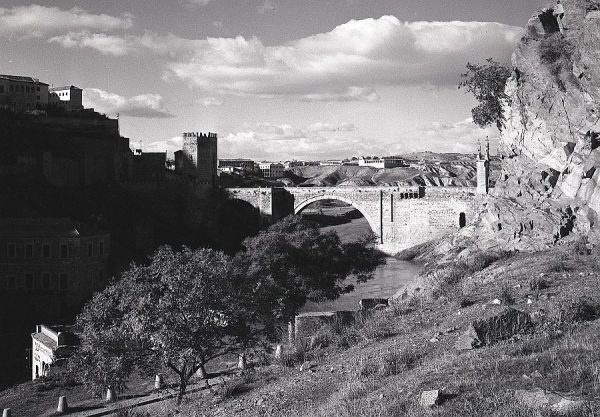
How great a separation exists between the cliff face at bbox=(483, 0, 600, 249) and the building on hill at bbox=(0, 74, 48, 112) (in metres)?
67.8

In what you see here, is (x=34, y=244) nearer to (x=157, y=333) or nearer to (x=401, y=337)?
(x=157, y=333)

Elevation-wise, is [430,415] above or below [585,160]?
below

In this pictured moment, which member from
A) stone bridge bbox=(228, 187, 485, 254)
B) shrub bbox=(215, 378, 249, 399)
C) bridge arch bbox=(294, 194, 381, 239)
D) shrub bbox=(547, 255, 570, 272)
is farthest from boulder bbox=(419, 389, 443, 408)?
bridge arch bbox=(294, 194, 381, 239)

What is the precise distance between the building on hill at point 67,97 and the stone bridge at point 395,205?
92.0 feet

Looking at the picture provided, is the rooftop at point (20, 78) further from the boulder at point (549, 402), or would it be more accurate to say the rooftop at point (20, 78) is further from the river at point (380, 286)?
the boulder at point (549, 402)

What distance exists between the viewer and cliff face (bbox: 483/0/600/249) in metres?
25.1

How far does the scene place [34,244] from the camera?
45531mm

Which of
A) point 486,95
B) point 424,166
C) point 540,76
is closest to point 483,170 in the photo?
point 486,95

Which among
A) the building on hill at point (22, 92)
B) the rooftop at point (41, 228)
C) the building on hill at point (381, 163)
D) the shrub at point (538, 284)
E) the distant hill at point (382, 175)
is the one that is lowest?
the rooftop at point (41, 228)

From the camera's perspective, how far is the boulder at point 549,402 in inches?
305

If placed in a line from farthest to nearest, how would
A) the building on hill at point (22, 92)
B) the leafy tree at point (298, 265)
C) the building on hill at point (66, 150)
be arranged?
the building on hill at point (22, 92) < the building on hill at point (66, 150) < the leafy tree at point (298, 265)

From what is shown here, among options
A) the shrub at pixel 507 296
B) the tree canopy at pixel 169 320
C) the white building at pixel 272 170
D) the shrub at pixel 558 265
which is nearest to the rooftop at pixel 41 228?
the tree canopy at pixel 169 320

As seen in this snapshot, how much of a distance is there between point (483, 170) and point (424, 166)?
87.4 meters

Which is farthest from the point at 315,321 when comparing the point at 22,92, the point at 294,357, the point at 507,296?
the point at 22,92
